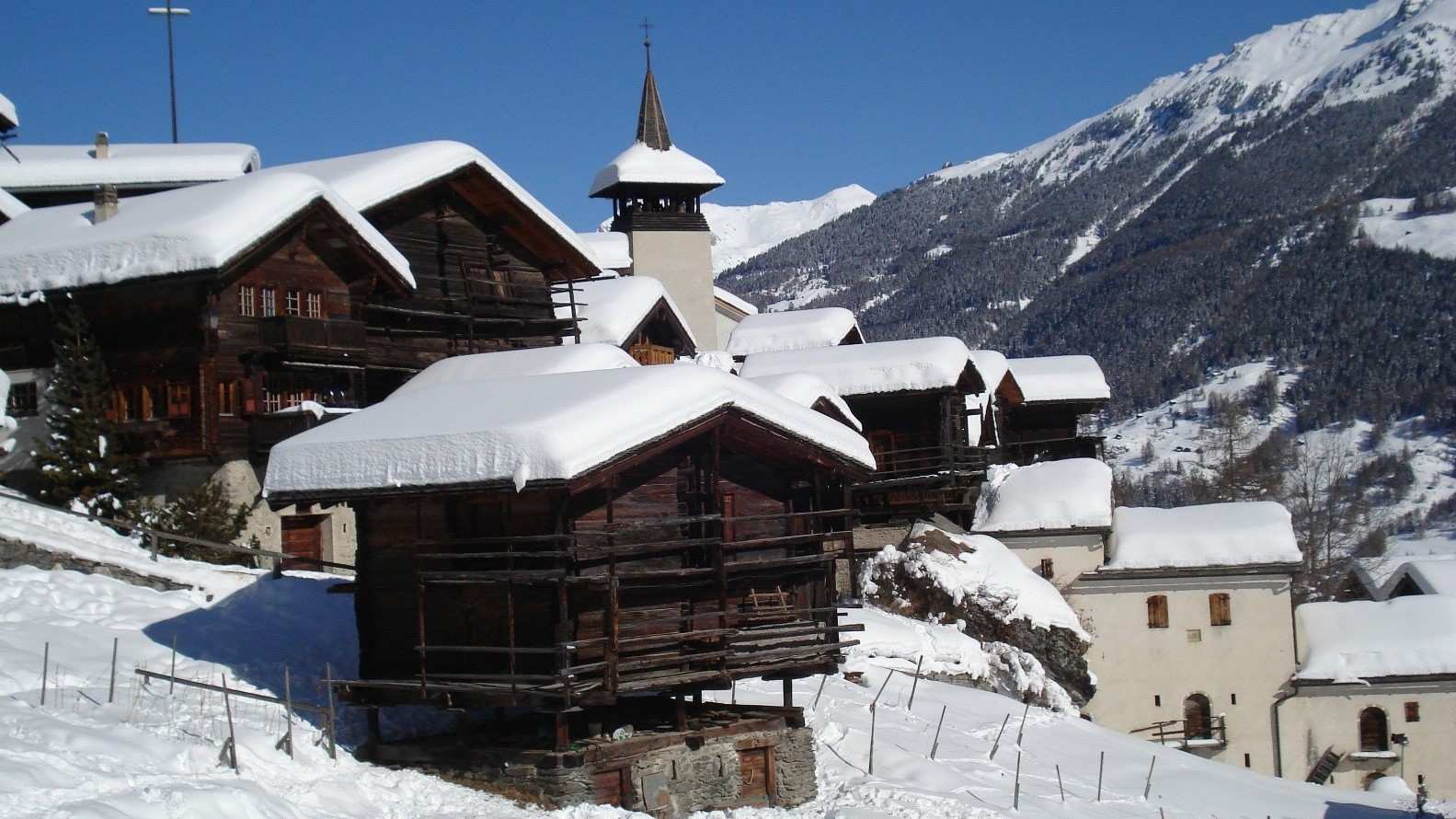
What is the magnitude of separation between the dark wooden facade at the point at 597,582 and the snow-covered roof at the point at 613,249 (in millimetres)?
35580

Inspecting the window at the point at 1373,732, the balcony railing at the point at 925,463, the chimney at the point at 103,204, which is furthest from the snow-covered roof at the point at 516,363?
the window at the point at 1373,732

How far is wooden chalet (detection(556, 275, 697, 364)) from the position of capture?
1636 inches

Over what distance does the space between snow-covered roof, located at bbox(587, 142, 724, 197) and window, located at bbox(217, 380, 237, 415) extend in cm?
3039

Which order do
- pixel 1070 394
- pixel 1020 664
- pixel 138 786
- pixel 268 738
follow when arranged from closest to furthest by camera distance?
pixel 138 786 → pixel 268 738 → pixel 1020 664 → pixel 1070 394

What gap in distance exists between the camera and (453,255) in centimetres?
3666

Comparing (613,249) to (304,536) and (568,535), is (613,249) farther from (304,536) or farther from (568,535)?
(568,535)

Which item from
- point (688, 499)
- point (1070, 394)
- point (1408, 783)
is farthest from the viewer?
point (1070, 394)

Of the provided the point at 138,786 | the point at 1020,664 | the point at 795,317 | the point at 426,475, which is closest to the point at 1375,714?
the point at 1020,664

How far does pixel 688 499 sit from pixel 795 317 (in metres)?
32.0

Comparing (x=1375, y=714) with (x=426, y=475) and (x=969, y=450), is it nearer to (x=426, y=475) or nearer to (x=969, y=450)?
(x=969, y=450)

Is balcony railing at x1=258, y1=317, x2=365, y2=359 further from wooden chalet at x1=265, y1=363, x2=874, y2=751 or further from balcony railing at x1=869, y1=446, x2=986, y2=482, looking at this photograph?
balcony railing at x1=869, y1=446, x2=986, y2=482

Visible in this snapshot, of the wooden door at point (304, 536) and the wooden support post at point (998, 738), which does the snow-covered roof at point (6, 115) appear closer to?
the wooden door at point (304, 536)

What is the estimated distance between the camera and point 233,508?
96.3 feet

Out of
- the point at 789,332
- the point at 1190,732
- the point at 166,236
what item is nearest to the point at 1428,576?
the point at 1190,732
